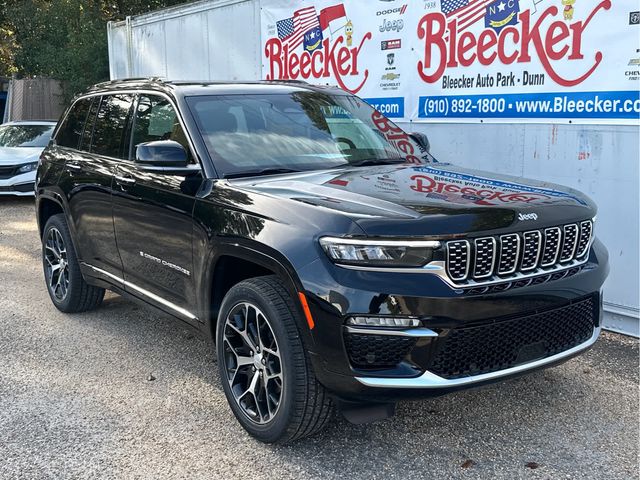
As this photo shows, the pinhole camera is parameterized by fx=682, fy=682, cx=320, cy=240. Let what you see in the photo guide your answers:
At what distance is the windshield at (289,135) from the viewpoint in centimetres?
404

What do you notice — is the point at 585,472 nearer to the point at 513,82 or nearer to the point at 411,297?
the point at 411,297

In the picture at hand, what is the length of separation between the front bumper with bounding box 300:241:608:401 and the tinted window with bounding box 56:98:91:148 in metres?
3.29

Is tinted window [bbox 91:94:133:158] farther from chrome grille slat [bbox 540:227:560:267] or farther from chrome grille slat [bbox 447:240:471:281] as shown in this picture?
chrome grille slat [bbox 540:227:560:267]

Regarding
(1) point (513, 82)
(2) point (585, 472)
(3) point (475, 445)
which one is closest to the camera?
(2) point (585, 472)

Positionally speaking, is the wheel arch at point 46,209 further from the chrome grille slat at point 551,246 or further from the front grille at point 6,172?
the front grille at point 6,172

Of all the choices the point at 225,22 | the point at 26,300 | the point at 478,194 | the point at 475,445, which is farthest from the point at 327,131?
the point at 225,22

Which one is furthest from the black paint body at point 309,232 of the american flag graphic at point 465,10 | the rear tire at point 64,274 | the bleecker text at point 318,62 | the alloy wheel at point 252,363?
the bleecker text at point 318,62

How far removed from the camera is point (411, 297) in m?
2.89

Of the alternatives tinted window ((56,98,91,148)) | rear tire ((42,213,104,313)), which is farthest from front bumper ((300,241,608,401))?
tinted window ((56,98,91,148))

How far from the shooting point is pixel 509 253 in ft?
10.2

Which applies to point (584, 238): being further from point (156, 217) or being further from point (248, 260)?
point (156, 217)

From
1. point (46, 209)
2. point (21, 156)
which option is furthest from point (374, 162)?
point (21, 156)

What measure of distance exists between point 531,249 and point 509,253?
148 mm

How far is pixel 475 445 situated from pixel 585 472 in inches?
20.9
